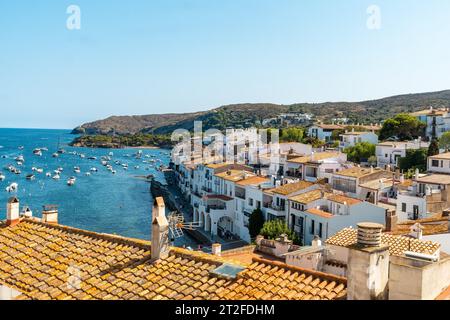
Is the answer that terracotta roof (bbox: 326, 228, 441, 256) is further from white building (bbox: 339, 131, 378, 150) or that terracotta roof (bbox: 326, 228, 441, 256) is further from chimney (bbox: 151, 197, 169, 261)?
white building (bbox: 339, 131, 378, 150)

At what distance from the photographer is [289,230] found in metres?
32.0

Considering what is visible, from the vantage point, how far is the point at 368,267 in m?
5.62

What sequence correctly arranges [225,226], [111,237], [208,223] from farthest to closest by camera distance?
[208,223], [225,226], [111,237]

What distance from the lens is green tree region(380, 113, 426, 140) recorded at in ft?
214

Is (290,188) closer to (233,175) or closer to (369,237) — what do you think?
(233,175)

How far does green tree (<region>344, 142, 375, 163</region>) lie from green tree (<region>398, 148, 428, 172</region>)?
5.86m

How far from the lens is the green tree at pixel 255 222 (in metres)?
37.0

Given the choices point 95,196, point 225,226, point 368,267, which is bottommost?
point 95,196

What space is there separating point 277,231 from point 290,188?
192 inches

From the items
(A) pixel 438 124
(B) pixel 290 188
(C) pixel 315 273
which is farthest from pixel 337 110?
(C) pixel 315 273

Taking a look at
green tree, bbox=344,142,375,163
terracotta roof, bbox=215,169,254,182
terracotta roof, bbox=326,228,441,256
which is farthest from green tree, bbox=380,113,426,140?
terracotta roof, bbox=326,228,441,256

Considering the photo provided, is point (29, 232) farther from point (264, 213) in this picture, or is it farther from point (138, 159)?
point (138, 159)
